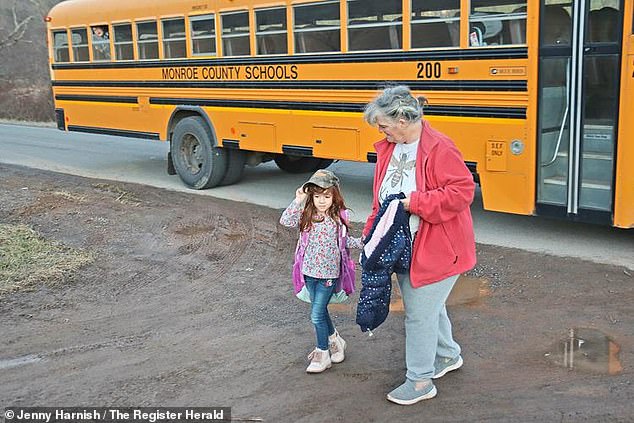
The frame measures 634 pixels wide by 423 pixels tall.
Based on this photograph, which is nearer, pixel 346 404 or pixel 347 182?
pixel 346 404

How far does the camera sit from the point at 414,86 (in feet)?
24.2

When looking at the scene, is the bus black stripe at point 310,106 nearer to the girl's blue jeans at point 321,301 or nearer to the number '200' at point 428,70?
the number '200' at point 428,70

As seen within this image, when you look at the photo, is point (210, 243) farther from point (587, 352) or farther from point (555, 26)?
point (587, 352)

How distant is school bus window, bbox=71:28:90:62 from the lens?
451 inches

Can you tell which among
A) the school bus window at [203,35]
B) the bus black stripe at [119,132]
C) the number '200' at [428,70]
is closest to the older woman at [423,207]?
the number '200' at [428,70]

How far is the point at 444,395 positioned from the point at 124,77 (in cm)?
838

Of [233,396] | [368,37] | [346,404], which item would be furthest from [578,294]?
[368,37]

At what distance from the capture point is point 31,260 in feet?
21.2

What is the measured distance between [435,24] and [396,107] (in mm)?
3804

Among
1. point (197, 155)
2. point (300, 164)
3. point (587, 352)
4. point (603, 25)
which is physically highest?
point (603, 25)

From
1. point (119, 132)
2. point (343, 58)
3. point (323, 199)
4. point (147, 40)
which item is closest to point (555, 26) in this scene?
point (343, 58)

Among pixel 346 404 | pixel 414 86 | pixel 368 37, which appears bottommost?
pixel 346 404

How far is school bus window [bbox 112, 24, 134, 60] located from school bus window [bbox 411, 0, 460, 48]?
4.96 metres

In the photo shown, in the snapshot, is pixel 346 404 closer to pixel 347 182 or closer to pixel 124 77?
pixel 347 182
